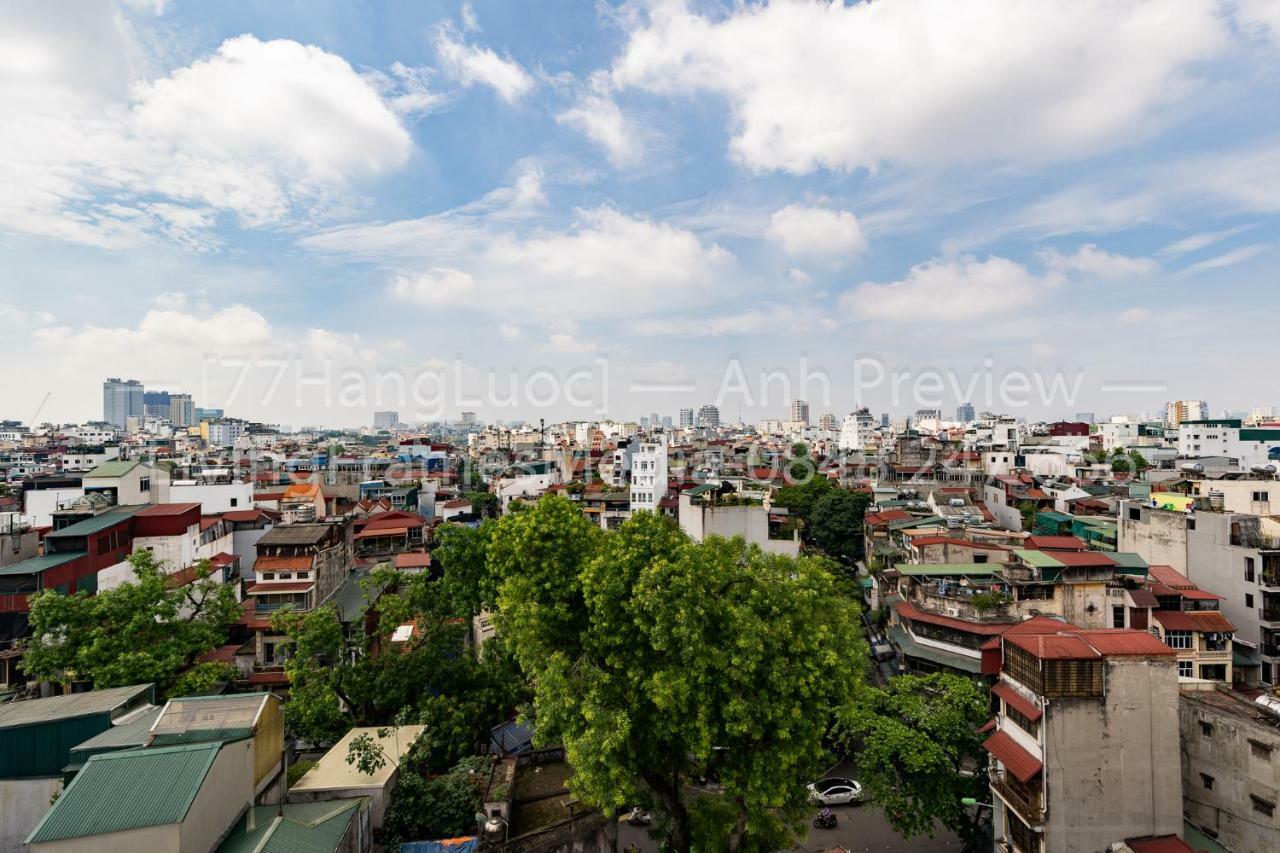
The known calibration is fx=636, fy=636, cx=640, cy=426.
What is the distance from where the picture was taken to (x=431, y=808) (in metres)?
12.6

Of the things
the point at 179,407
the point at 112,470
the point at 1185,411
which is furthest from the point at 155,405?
the point at 1185,411

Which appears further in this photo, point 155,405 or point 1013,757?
point 155,405

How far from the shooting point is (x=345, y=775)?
514 inches

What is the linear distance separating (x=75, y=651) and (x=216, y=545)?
11551 mm

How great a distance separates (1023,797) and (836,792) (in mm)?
6102

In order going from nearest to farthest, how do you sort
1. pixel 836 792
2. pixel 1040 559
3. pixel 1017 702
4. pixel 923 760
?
pixel 1017 702 → pixel 923 760 → pixel 836 792 → pixel 1040 559

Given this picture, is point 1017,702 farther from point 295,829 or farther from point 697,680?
point 295,829

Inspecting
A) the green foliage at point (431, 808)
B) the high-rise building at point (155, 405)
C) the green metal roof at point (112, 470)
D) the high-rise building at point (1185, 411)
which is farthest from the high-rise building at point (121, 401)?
the high-rise building at point (1185, 411)

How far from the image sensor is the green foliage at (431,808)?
1241cm

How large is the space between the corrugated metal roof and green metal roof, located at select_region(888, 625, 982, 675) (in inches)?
846

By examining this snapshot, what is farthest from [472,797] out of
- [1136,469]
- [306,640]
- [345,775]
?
[1136,469]

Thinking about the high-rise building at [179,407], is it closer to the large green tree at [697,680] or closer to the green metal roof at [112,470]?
the green metal roof at [112,470]

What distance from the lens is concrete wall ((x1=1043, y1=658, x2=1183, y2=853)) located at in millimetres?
11938

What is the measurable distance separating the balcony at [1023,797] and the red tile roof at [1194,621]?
433 inches
